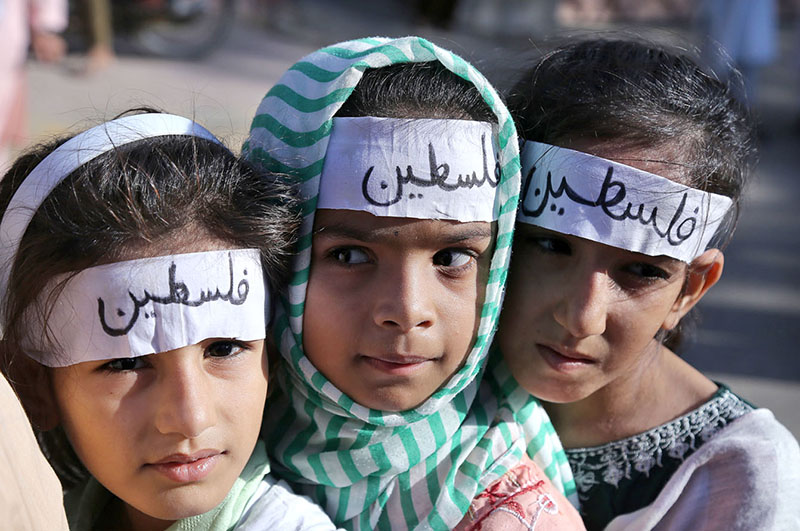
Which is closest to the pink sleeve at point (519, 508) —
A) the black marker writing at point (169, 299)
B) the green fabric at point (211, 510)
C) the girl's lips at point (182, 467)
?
the green fabric at point (211, 510)

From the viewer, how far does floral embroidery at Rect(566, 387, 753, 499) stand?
1.95 metres

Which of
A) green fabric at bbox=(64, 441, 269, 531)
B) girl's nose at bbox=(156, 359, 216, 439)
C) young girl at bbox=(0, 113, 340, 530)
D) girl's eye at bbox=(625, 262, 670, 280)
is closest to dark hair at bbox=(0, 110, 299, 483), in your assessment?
young girl at bbox=(0, 113, 340, 530)

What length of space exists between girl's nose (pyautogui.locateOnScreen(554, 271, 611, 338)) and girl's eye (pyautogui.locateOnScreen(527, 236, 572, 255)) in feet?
0.22

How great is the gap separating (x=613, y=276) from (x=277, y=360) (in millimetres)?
692

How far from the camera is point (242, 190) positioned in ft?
5.34

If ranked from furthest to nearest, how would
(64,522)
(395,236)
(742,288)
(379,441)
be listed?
1. (742,288)
2. (379,441)
3. (395,236)
4. (64,522)

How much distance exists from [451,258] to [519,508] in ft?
1.59

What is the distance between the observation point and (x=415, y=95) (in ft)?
5.44

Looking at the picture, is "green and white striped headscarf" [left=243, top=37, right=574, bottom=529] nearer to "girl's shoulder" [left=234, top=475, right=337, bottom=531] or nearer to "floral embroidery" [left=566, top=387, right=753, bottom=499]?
"girl's shoulder" [left=234, top=475, right=337, bottom=531]

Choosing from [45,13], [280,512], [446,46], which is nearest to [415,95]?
[446,46]

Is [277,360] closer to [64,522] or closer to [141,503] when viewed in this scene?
[141,503]

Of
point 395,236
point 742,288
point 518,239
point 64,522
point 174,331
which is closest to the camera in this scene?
point 64,522

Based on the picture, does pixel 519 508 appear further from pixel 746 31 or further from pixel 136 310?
pixel 746 31

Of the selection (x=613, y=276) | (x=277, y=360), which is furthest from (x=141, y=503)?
(x=613, y=276)
